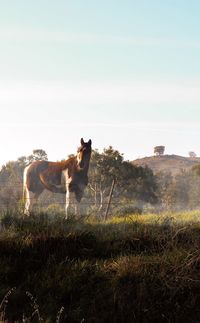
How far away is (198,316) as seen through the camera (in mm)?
9805

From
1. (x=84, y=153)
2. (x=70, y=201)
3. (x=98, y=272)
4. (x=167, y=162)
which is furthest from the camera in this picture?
(x=167, y=162)

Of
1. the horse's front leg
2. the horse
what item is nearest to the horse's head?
the horse

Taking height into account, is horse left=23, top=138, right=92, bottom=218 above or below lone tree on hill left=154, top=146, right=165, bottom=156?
below

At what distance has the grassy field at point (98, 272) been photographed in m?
9.81

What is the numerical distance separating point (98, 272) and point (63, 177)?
33.5ft

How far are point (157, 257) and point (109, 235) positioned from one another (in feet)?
6.71

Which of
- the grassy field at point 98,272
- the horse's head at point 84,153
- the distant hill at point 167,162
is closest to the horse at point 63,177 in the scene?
the horse's head at point 84,153

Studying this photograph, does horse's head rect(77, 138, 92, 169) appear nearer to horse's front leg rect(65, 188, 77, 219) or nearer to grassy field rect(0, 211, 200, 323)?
horse's front leg rect(65, 188, 77, 219)

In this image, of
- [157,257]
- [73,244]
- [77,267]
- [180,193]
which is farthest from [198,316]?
[180,193]

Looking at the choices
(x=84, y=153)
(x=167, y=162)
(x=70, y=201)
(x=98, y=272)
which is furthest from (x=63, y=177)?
(x=167, y=162)

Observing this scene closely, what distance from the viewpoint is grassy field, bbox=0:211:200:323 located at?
9.81 meters

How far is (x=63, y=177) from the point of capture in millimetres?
21016

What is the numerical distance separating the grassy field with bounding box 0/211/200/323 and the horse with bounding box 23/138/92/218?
15.5 ft

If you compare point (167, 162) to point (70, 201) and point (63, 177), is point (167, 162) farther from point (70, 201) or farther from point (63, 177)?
point (70, 201)
